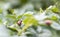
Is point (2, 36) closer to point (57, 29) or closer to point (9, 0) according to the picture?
point (57, 29)

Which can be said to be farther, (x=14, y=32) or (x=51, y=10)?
(x=51, y=10)

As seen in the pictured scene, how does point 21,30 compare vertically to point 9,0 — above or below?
below

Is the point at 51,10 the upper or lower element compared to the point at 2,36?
upper

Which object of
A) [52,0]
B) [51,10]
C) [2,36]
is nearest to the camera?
[2,36]

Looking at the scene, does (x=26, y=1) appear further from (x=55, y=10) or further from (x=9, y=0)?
(x=55, y=10)

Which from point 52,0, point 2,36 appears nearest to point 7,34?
point 2,36

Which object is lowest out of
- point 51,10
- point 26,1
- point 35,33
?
point 35,33

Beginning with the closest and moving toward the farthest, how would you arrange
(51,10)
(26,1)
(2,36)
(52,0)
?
(2,36) < (51,10) < (26,1) < (52,0)

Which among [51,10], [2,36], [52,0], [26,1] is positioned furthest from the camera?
[52,0]

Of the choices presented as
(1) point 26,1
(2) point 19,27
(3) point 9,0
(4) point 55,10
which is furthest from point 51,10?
(3) point 9,0
